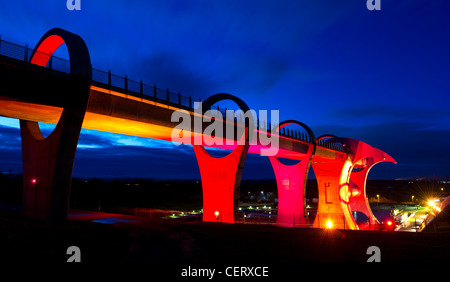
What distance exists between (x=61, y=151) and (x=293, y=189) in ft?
91.2

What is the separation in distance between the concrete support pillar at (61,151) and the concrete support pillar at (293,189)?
81.4 feet

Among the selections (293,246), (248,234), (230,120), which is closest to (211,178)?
(230,120)

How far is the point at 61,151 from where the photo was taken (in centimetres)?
1457

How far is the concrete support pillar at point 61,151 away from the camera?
14.6 metres

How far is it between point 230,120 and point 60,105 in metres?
13.0

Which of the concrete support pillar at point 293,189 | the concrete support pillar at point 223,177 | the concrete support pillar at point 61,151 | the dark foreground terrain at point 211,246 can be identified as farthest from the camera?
the concrete support pillar at point 293,189

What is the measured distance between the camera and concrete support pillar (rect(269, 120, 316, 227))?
36.2 metres

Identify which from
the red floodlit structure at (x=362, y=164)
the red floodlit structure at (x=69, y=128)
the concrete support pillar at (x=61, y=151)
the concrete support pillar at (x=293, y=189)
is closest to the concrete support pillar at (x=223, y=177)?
the red floodlit structure at (x=69, y=128)

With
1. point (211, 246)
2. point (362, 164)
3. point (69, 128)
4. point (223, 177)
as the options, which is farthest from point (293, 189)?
point (362, 164)

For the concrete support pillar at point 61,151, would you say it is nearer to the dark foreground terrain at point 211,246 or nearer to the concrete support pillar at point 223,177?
the dark foreground terrain at point 211,246

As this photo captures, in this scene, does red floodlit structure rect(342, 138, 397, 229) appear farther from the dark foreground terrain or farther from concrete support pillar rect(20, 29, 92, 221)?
concrete support pillar rect(20, 29, 92, 221)

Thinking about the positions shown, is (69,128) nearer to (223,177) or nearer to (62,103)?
(62,103)
